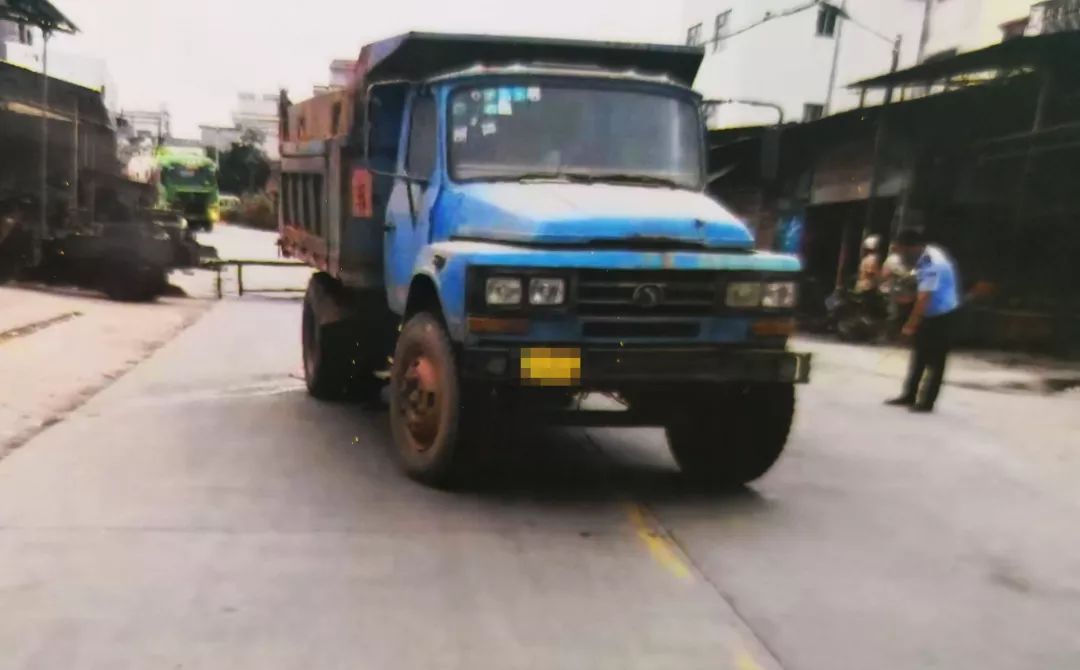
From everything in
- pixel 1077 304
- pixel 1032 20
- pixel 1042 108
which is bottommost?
pixel 1077 304

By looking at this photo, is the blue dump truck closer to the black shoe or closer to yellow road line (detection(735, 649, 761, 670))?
yellow road line (detection(735, 649, 761, 670))

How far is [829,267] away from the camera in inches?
840

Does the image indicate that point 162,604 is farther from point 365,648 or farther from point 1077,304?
point 1077,304

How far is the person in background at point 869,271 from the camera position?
1570 cm

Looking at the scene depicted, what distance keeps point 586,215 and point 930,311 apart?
4943 millimetres

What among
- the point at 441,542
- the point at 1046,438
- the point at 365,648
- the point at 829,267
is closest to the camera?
the point at 365,648

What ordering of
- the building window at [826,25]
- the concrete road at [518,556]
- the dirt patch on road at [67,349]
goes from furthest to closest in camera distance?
the building window at [826,25], the dirt patch on road at [67,349], the concrete road at [518,556]

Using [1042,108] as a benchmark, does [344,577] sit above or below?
below

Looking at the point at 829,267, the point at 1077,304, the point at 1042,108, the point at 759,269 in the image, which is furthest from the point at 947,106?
the point at 759,269

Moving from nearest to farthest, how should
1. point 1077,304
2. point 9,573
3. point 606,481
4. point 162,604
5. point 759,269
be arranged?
point 162,604, point 9,573, point 759,269, point 606,481, point 1077,304

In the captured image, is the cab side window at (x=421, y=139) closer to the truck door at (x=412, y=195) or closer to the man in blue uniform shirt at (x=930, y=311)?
the truck door at (x=412, y=195)

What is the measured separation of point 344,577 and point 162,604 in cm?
77

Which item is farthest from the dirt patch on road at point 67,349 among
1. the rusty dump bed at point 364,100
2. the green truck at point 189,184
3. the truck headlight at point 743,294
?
the green truck at point 189,184

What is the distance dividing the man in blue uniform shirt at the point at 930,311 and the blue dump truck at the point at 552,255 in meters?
3.25
